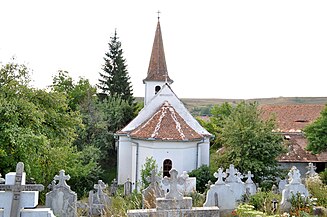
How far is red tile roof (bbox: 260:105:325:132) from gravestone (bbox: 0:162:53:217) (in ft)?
110

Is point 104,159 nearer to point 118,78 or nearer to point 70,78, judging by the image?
point 70,78

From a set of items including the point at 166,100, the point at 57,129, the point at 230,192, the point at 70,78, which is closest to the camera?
the point at 230,192

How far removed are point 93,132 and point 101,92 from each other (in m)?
13.0

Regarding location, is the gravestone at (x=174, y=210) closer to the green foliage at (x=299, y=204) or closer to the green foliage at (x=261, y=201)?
the green foliage at (x=261, y=201)

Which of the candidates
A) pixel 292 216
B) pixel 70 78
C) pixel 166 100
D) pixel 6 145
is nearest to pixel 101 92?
pixel 70 78

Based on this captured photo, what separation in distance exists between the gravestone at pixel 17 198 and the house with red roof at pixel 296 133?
18.8 metres

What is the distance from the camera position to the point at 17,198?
6.96 m

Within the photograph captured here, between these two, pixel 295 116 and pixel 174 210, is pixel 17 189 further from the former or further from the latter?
pixel 295 116

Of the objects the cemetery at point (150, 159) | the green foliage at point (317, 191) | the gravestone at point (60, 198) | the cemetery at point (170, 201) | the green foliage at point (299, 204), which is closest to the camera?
the cemetery at point (170, 201)

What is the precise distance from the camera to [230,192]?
14.1 metres

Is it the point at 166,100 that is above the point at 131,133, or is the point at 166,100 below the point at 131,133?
above

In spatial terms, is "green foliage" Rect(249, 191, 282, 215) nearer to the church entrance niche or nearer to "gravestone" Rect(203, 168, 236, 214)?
"gravestone" Rect(203, 168, 236, 214)

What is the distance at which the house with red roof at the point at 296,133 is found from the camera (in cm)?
2969

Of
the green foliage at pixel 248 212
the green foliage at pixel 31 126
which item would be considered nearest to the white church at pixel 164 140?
the green foliage at pixel 31 126
